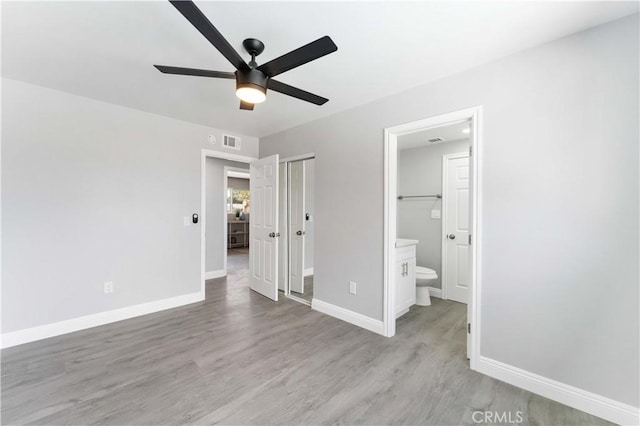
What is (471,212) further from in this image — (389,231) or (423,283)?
(423,283)

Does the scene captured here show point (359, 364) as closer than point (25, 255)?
Yes

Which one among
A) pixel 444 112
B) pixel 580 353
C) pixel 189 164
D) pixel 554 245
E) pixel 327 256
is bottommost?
pixel 580 353

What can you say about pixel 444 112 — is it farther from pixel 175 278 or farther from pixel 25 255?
pixel 25 255

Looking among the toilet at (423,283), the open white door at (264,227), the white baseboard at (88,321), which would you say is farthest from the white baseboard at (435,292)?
the white baseboard at (88,321)

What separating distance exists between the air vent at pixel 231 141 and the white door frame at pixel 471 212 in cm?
240

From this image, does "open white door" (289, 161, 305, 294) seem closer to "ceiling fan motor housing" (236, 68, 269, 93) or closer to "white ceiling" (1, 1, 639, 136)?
"white ceiling" (1, 1, 639, 136)

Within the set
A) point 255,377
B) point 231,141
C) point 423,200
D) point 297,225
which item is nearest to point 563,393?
point 255,377

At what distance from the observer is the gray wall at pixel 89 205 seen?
251 cm

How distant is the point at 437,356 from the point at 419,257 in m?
2.02

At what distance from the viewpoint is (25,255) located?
254 cm

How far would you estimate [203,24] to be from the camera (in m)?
1.20

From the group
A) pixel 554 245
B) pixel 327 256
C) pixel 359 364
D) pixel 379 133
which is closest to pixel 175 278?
pixel 327 256

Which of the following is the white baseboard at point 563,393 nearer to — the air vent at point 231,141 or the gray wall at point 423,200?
the gray wall at point 423,200

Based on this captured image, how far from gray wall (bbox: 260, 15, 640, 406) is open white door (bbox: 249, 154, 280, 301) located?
227 cm
